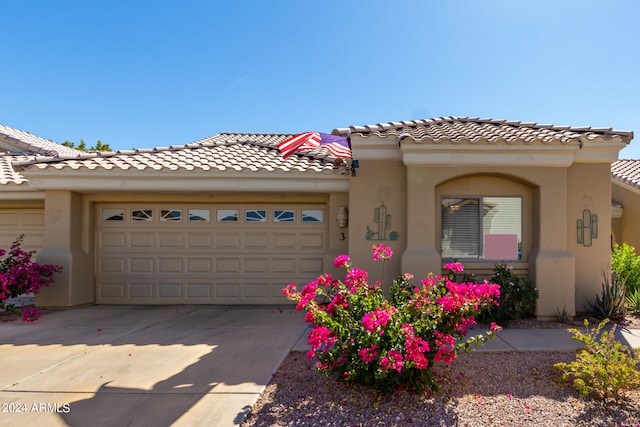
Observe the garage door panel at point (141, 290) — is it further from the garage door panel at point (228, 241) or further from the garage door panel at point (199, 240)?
the garage door panel at point (228, 241)

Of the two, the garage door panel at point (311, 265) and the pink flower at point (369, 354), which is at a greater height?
the garage door panel at point (311, 265)

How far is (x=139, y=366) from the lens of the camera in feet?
15.6

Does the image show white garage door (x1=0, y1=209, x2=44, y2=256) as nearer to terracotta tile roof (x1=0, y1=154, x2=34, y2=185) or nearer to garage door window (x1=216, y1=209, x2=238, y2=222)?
terracotta tile roof (x1=0, y1=154, x2=34, y2=185)

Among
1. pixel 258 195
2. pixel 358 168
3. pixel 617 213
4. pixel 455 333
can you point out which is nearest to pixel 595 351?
pixel 455 333

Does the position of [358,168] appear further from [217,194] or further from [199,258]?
[199,258]

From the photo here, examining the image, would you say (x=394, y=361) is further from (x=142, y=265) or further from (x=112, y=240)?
(x=112, y=240)

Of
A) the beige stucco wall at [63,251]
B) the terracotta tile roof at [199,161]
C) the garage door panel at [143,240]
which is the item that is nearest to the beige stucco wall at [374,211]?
the terracotta tile roof at [199,161]

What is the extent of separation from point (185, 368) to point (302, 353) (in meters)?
1.60

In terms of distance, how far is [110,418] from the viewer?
3.46m

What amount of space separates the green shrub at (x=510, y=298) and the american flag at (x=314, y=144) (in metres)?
3.76

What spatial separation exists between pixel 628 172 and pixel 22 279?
20.5 meters

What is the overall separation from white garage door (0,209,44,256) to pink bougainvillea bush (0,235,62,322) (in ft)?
3.73

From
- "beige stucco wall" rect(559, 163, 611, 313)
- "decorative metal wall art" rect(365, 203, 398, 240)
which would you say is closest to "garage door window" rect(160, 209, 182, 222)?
"decorative metal wall art" rect(365, 203, 398, 240)

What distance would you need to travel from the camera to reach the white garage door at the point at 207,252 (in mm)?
8750
